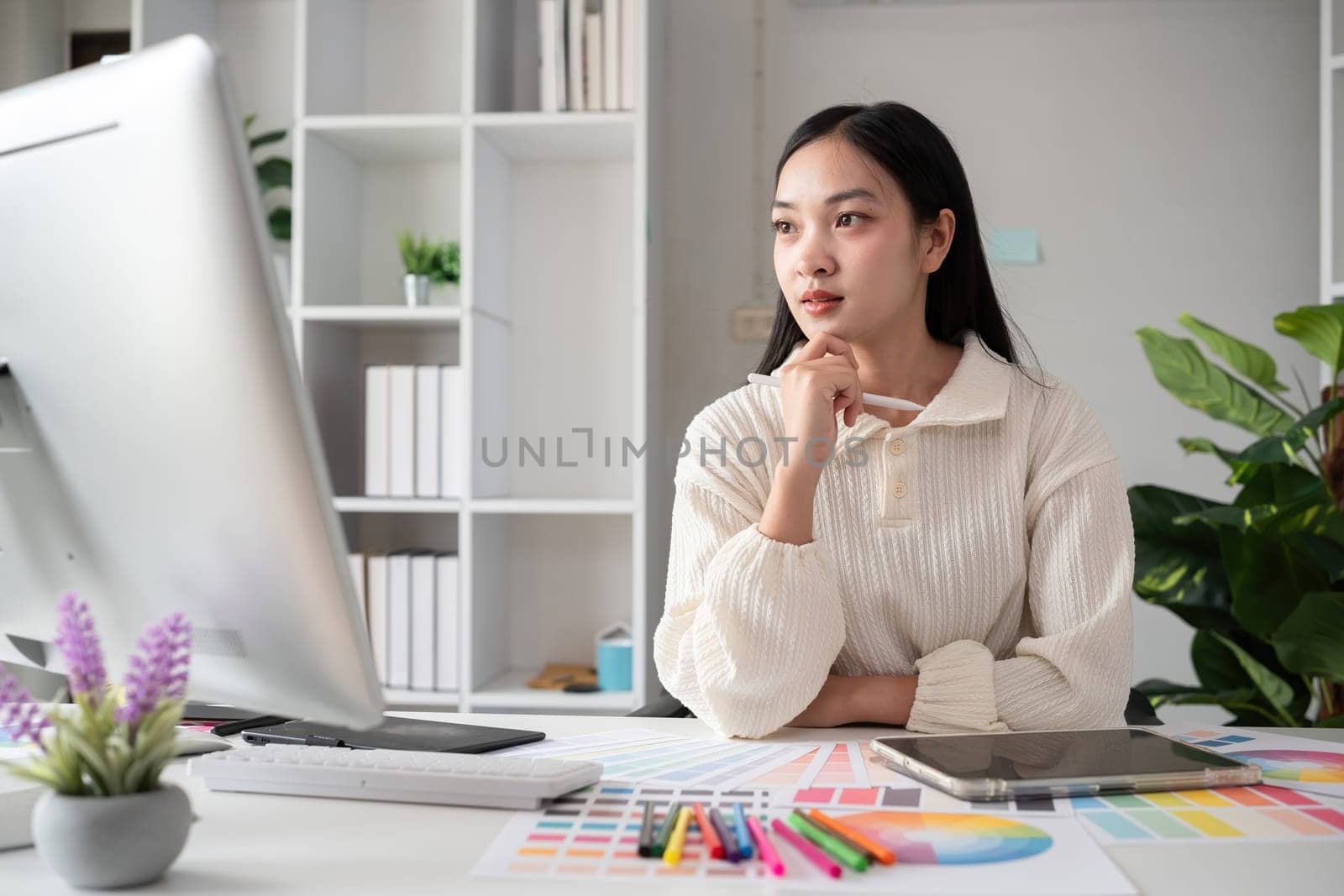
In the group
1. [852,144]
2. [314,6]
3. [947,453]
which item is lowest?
[947,453]

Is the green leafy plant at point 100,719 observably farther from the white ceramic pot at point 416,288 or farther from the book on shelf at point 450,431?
the white ceramic pot at point 416,288

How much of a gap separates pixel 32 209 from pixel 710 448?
2.75 feet

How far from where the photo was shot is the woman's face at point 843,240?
1.37 metres

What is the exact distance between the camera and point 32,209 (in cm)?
66

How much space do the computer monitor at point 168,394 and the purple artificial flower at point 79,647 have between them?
7 cm

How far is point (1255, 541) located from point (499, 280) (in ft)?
5.21

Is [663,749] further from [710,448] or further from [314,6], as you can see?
[314,6]

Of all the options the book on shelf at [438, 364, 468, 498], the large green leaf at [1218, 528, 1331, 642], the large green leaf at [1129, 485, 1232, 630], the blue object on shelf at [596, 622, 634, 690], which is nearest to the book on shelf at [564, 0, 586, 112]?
the book on shelf at [438, 364, 468, 498]

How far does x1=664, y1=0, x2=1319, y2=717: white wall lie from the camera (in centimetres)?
259

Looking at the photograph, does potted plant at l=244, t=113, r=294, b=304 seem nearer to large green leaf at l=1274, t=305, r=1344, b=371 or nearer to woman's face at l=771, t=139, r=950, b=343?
woman's face at l=771, t=139, r=950, b=343

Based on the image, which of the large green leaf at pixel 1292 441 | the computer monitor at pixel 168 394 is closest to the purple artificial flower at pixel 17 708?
the computer monitor at pixel 168 394

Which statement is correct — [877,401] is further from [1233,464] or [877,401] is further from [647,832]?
[1233,464]

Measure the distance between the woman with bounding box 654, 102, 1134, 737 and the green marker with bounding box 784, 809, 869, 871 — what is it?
1.29ft

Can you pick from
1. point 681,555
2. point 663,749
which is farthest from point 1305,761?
point 681,555
